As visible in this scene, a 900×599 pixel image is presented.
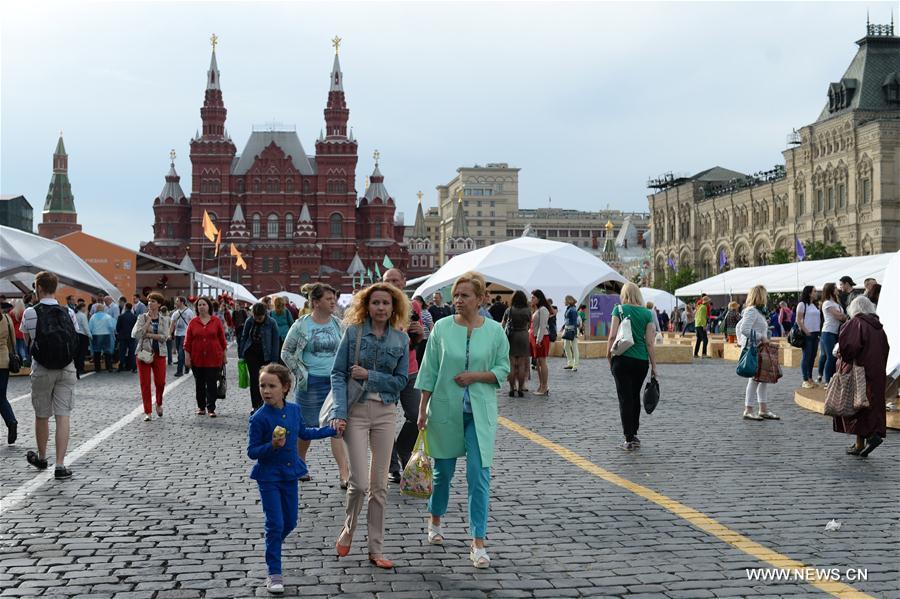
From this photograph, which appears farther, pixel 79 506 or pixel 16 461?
pixel 16 461

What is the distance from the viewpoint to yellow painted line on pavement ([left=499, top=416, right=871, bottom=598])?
5.27 meters

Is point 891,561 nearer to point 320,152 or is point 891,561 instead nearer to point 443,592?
point 443,592

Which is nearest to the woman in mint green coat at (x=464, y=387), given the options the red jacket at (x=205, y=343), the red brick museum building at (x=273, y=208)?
the red jacket at (x=205, y=343)

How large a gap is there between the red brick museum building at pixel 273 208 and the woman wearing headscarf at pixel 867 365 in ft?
309

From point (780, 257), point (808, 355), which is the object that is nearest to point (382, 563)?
point (808, 355)

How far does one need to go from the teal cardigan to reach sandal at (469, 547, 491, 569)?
57 centimetres

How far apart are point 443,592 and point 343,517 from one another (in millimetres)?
2017

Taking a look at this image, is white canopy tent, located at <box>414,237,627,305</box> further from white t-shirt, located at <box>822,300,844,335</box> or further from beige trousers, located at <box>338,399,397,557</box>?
beige trousers, located at <box>338,399,397,557</box>

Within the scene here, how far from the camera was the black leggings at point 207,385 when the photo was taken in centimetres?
1350

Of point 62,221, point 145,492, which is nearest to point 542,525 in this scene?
point 145,492

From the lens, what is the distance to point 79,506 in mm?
7285

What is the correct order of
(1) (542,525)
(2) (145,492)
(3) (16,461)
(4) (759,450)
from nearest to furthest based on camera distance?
(1) (542,525), (2) (145,492), (3) (16,461), (4) (759,450)

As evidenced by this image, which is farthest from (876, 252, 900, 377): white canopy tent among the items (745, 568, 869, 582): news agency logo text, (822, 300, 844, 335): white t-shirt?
(745, 568, 869, 582): news agency logo text

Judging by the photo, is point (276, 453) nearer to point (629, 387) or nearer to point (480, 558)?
point (480, 558)
